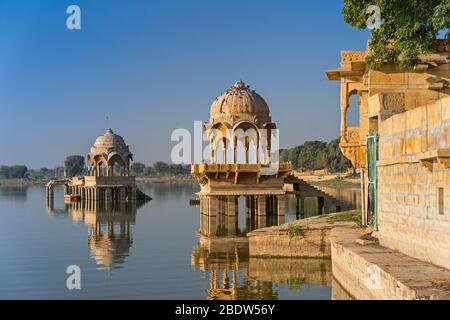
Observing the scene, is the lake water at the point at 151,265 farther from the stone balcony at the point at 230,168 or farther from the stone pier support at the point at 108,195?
the stone pier support at the point at 108,195

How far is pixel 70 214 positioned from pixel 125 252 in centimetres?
2237

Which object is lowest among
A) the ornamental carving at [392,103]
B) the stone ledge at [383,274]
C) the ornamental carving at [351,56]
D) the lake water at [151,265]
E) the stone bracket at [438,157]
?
the lake water at [151,265]

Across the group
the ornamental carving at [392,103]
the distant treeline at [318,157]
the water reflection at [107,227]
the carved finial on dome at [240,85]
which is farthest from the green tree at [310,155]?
the ornamental carving at [392,103]

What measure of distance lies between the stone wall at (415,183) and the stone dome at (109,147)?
142ft

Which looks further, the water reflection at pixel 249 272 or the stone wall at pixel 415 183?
the water reflection at pixel 249 272

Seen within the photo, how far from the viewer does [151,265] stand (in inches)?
827

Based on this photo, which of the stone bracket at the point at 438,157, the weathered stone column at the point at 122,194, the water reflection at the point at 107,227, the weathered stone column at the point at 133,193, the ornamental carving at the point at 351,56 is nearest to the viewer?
the stone bracket at the point at 438,157

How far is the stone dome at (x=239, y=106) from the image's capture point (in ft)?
113

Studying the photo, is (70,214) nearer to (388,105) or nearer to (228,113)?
(228,113)

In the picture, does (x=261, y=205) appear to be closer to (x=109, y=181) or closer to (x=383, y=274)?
(x=383, y=274)

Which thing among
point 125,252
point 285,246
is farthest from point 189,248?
point 285,246

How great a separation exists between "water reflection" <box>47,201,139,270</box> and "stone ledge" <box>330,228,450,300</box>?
7.91 meters

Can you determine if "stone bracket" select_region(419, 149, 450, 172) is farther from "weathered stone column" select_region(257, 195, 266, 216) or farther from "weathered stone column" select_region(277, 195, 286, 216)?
"weathered stone column" select_region(257, 195, 266, 216)
